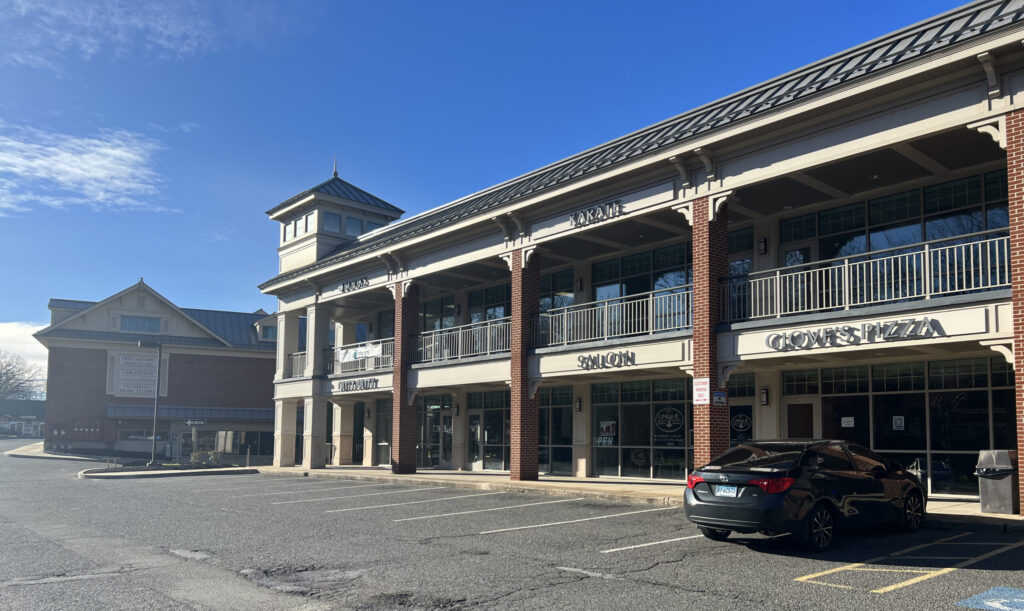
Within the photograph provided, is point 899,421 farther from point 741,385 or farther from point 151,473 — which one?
point 151,473

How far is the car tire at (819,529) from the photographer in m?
10.3

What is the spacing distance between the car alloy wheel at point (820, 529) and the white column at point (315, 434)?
24.1m

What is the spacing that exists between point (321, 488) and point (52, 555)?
38.6 feet

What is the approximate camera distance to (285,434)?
1361 inches

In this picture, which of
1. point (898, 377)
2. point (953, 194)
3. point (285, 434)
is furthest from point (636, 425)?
point (285, 434)

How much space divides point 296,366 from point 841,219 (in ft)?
75.7

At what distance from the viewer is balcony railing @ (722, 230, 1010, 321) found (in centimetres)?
1531

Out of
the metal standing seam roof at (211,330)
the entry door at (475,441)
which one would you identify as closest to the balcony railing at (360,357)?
the entry door at (475,441)

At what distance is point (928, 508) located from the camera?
14.3 meters

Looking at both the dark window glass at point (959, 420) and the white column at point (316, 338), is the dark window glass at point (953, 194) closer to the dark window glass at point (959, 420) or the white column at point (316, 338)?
the dark window glass at point (959, 420)

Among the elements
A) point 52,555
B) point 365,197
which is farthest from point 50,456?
point 52,555

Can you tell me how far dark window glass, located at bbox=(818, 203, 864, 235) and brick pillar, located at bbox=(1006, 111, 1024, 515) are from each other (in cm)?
495

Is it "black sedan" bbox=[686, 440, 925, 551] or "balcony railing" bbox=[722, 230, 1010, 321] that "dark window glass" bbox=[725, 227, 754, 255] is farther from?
"black sedan" bbox=[686, 440, 925, 551]

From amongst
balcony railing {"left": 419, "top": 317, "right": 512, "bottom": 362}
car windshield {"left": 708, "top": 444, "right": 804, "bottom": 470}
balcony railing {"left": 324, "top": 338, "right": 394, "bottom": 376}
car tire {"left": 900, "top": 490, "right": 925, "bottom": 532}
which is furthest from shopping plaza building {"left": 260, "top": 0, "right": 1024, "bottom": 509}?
car windshield {"left": 708, "top": 444, "right": 804, "bottom": 470}
